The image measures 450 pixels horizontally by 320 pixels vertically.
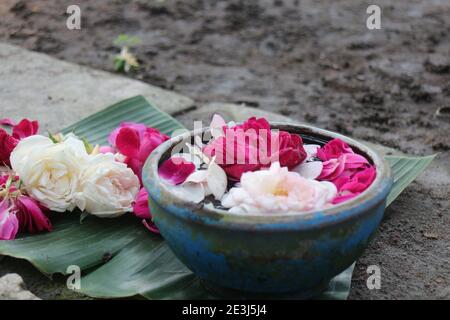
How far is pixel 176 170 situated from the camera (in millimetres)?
1584

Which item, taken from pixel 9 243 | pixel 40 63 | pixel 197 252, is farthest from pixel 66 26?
pixel 197 252

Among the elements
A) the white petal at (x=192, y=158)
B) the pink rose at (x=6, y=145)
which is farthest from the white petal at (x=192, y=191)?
the pink rose at (x=6, y=145)

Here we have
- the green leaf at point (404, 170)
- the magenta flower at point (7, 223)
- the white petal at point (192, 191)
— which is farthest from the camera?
the green leaf at point (404, 170)

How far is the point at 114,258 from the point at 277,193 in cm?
58

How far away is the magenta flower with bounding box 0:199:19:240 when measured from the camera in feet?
5.93

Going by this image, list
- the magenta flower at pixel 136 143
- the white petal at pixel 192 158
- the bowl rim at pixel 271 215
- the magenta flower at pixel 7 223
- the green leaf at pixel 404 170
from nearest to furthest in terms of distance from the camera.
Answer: the bowl rim at pixel 271 215
the white petal at pixel 192 158
the magenta flower at pixel 7 223
the magenta flower at pixel 136 143
the green leaf at pixel 404 170

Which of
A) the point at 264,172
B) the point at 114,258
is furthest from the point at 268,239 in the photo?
the point at 114,258

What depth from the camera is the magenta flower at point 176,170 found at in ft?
5.12

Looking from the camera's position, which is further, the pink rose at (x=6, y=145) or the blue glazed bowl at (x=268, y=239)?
the pink rose at (x=6, y=145)

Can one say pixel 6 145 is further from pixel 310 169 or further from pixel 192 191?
pixel 310 169

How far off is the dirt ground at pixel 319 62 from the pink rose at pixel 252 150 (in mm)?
449

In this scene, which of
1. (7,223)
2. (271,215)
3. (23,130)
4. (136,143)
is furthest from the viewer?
(23,130)

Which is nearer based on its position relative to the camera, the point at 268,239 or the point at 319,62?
the point at 268,239

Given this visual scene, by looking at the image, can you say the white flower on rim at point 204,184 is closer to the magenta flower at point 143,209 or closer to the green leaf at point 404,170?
the magenta flower at point 143,209
